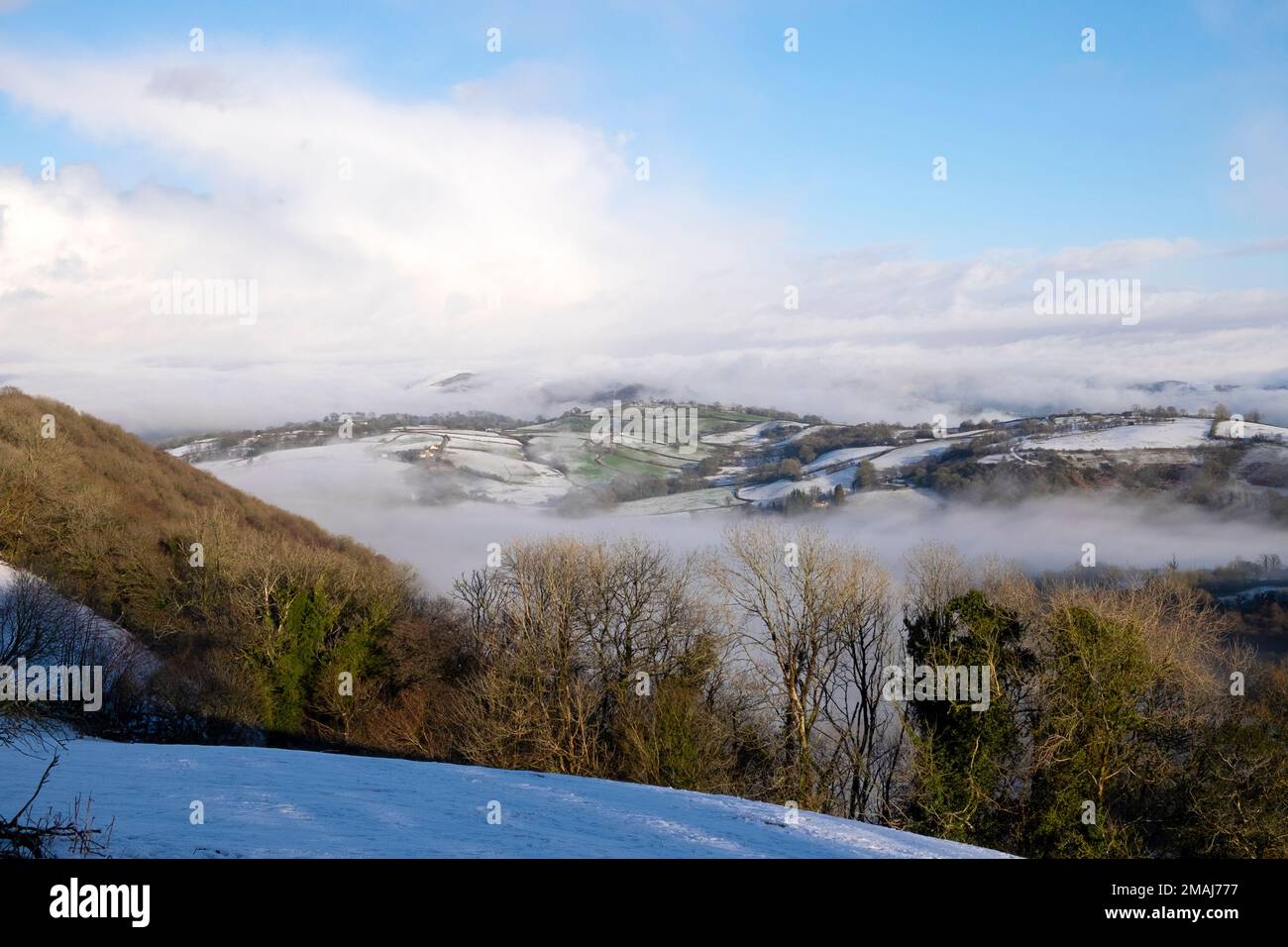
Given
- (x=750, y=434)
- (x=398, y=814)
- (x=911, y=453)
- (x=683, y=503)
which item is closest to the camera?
(x=398, y=814)

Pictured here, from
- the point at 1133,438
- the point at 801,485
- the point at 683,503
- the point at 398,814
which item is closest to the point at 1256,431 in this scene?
the point at 1133,438

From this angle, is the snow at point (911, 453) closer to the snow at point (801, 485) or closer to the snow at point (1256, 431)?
the snow at point (801, 485)

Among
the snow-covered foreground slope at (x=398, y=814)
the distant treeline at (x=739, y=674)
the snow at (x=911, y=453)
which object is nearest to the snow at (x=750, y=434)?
the snow at (x=911, y=453)

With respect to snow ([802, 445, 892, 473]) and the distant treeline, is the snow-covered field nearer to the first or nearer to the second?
snow ([802, 445, 892, 473])

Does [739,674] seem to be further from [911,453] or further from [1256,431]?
[1256,431]

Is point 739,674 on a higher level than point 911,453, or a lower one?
lower
